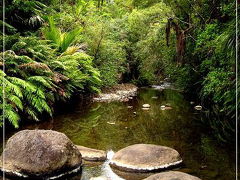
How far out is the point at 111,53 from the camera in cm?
1436

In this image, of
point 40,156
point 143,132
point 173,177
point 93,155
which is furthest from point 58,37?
point 173,177

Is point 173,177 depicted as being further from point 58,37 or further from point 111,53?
point 111,53

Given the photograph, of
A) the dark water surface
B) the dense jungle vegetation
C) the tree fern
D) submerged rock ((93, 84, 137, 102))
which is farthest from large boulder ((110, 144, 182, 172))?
submerged rock ((93, 84, 137, 102))

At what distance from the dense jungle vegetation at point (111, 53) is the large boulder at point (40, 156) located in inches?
71.0

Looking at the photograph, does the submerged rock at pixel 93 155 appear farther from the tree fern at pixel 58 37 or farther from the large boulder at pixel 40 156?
the tree fern at pixel 58 37

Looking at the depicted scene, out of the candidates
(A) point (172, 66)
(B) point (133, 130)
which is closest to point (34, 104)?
(B) point (133, 130)

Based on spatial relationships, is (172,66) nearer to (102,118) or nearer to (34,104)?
(102,118)

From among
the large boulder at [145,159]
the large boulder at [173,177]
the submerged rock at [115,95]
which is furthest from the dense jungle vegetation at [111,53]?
the large boulder at [173,177]

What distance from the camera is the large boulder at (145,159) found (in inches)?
196

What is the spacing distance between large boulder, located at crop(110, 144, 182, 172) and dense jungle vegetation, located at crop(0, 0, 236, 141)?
192cm

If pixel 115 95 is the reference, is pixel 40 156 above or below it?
above

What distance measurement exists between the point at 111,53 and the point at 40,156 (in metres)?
10.1

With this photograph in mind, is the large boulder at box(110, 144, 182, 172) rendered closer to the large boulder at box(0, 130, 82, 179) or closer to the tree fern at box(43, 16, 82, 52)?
the large boulder at box(0, 130, 82, 179)

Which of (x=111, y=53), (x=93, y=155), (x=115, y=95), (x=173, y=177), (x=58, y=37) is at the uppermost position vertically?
(x=58, y=37)
